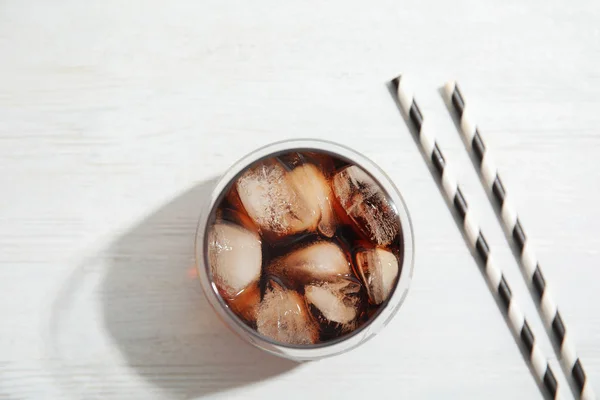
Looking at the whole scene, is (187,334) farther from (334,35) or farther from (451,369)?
(334,35)

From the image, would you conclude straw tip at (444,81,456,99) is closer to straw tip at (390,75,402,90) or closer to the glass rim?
straw tip at (390,75,402,90)

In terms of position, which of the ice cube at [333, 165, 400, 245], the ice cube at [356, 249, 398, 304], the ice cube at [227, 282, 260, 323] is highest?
the ice cube at [333, 165, 400, 245]

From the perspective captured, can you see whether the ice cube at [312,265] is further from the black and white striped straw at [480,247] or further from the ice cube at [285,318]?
the black and white striped straw at [480,247]

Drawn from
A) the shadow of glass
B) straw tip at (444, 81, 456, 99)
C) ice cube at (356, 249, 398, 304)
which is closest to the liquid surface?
ice cube at (356, 249, 398, 304)

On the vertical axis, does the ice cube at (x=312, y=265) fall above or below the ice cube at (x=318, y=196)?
below

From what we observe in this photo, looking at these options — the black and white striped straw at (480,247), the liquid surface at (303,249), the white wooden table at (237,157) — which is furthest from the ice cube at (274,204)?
the black and white striped straw at (480,247)

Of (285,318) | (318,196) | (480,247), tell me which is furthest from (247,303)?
(480,247)
